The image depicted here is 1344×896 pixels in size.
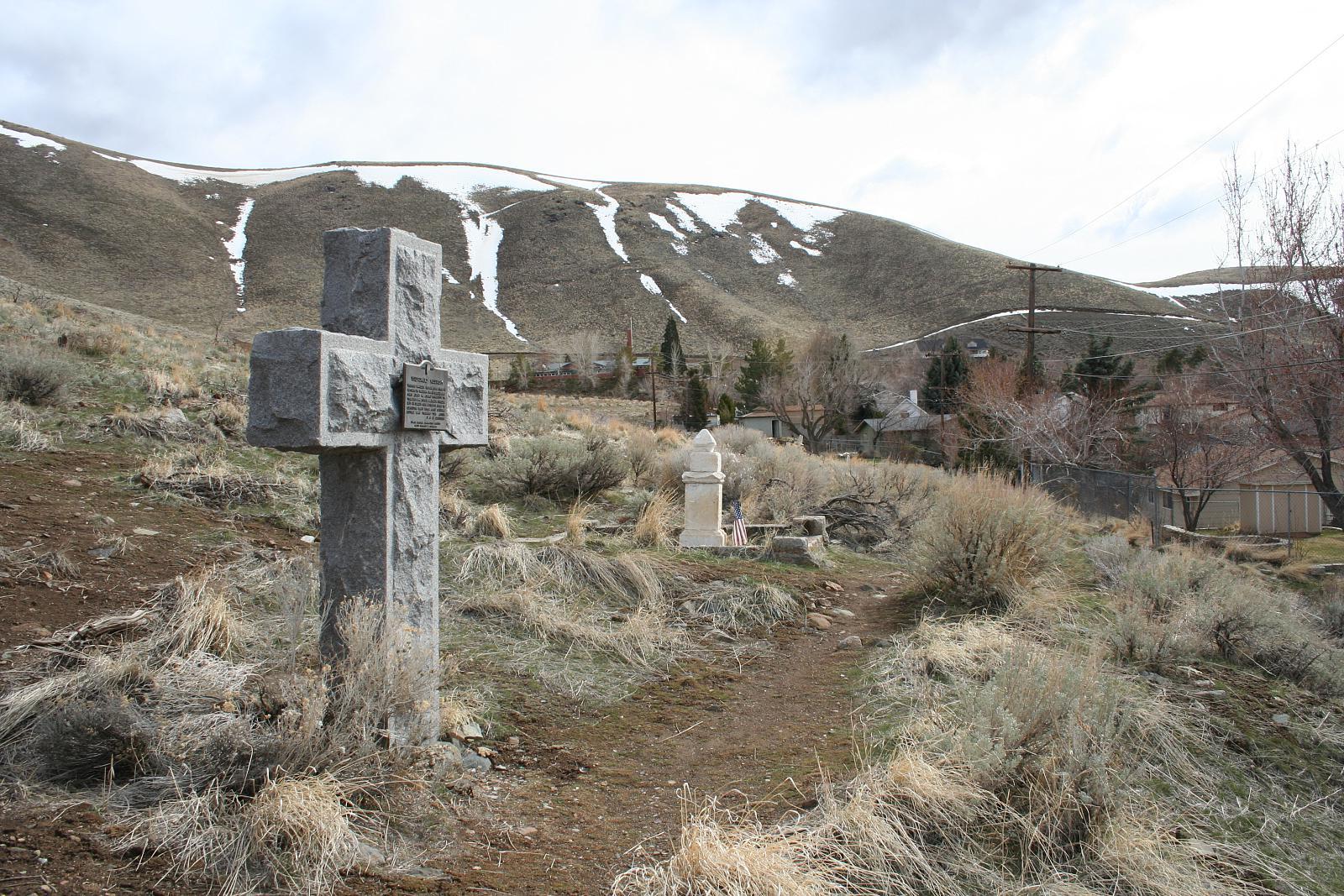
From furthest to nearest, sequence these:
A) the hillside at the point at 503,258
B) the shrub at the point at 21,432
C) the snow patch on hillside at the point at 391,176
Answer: the snow patch on hillside at the point at 391,176 < the hillside at the point at 503,258 < the shrub at the point at 21,432

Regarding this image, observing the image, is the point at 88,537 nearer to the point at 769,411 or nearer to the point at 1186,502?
the point at 1186,502

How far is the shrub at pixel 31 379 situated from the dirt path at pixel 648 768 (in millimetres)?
8488

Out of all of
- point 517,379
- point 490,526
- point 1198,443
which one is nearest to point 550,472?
point 490,526

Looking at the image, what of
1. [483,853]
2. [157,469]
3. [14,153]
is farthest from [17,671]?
[14,153]

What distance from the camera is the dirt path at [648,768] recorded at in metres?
2.96

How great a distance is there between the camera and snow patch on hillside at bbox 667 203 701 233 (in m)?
84.9

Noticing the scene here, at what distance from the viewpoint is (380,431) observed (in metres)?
3.48

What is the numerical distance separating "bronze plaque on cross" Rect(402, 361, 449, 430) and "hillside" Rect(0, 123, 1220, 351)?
49740 millimetres

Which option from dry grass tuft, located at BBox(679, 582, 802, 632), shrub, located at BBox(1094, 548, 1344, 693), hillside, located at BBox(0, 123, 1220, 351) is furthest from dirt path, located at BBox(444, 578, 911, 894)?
hillside, located at BBox(0, 123, 1220, 351)

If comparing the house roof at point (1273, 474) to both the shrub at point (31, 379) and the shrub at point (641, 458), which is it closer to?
the shrub at point (641, 458)

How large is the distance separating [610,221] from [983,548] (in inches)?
3116

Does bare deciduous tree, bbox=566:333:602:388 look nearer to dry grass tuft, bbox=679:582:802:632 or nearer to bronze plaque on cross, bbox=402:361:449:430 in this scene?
dry grass tuft, bbox=679:582:802:632

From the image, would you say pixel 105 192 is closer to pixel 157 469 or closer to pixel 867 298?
pixel 867 298

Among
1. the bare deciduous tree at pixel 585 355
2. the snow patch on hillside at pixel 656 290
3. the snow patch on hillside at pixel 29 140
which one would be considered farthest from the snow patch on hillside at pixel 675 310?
the snow patch on hillside at pixel 29 140
